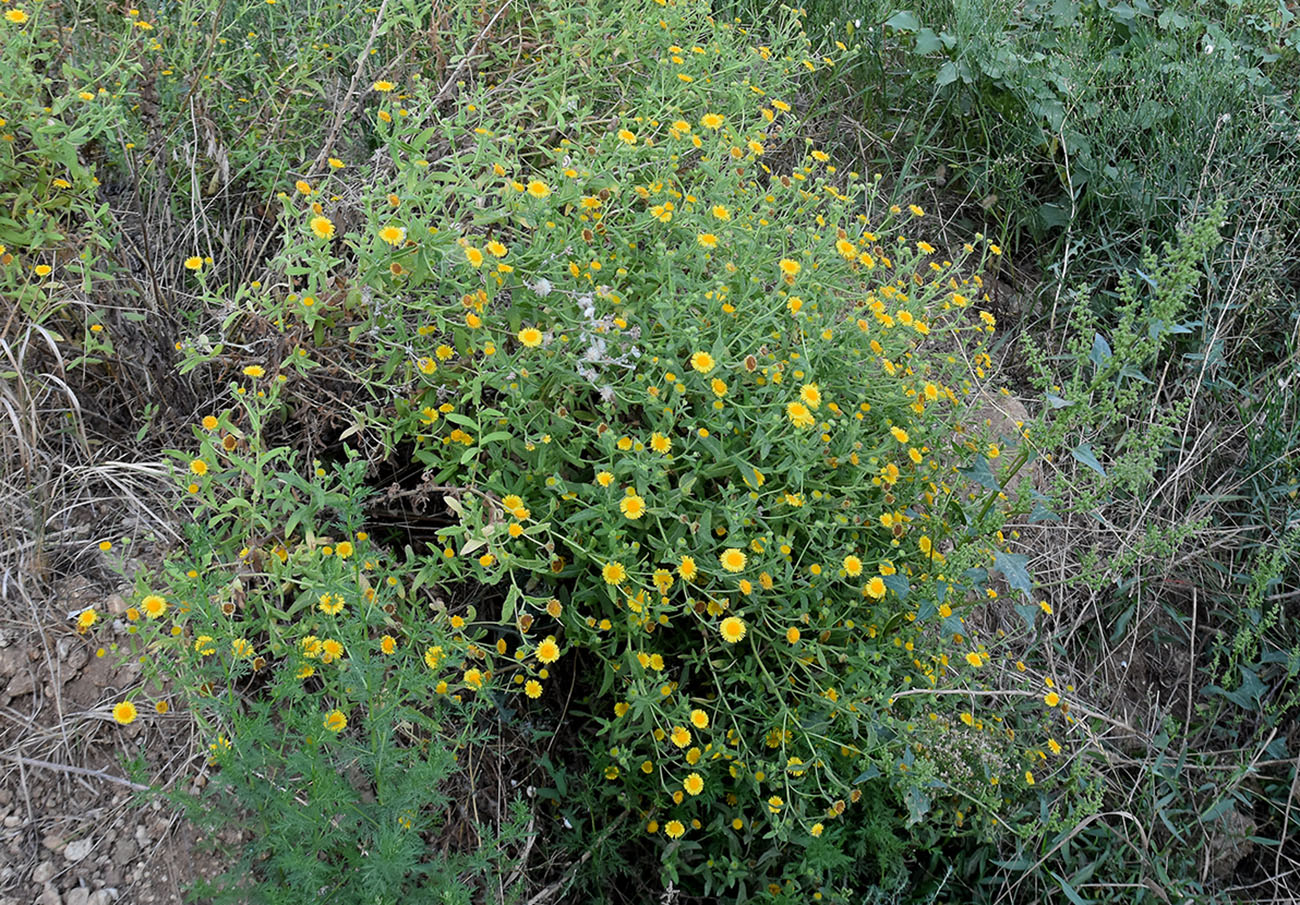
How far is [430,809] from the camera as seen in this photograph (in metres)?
1.85

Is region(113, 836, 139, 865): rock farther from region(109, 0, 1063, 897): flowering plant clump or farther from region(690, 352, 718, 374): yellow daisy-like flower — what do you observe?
region(690, 352, 718, 374): yellow daisy-like flower

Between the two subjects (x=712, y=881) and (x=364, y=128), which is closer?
(x=712, y=881)

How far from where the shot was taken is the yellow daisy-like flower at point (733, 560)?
6.06 feet

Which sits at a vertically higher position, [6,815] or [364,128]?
[364,128]

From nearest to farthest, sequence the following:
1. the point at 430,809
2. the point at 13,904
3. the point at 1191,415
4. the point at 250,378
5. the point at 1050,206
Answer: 1. the point at 13,904
2. the point at 430,809
3. the point at 250,378
4. the point at 1191,415
5. the point at 1050,206

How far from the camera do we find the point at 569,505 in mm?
2037

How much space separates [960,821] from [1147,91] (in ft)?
9.73

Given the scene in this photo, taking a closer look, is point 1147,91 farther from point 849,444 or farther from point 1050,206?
point 849,444

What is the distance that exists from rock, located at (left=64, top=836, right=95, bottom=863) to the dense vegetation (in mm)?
238

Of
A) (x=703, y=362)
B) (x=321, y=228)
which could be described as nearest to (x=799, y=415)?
(x=703, y=362)

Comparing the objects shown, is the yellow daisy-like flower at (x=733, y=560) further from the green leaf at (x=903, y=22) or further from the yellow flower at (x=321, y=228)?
the green leaf at (x=903, y=22)

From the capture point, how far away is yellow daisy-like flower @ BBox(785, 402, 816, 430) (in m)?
1.91

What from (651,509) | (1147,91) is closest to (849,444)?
(651,509)

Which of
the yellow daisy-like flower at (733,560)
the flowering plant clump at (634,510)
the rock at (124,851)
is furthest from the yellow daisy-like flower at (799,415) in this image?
the rock at (124,851)
